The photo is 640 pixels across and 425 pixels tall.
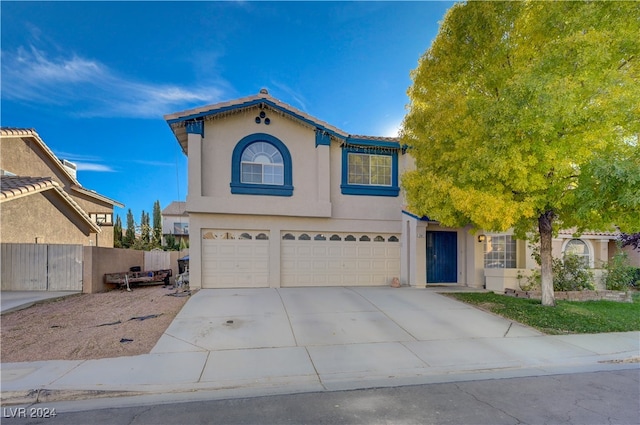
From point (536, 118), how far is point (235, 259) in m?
10.1

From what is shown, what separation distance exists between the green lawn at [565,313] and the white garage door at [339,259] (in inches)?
119

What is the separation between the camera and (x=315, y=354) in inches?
228

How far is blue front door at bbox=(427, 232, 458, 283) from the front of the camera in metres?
13.0

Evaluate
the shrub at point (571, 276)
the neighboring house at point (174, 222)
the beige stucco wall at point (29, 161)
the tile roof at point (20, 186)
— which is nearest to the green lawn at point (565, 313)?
the shrub at point (571, 276)

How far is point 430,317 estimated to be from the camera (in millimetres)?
8188

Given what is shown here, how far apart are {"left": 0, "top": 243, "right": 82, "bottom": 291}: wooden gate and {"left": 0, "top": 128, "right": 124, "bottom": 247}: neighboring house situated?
877 millimetres

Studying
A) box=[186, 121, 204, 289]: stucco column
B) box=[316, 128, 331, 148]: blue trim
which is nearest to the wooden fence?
box=[186, 121, 204, 289]: stucco column

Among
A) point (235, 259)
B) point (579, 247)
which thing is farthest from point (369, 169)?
point (579, 247)

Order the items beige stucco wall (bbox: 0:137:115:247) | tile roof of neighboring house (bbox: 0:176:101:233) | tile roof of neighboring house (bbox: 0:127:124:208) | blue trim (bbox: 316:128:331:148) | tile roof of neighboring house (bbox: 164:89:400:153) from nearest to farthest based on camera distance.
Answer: tile roof of neighboring house (bbox: 0:176:101:233), tile roof of neighboring house (bbox: 164:89:400:153), blue trim (bbox: 316:128:331:148), tile roof of neighboring house (bbox: 0:127:124:208), beige stucco wall (bbox: 0:137:115:247)

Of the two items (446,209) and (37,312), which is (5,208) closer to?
(37,312)

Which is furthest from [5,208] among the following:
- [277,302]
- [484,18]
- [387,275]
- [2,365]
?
[484,18]

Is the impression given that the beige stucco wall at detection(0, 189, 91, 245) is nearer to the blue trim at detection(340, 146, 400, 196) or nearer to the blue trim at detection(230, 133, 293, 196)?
the blue trim at detection(230, 133, 293, 196)

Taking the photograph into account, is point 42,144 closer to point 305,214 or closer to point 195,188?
point 195,188

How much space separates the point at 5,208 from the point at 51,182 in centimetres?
161
